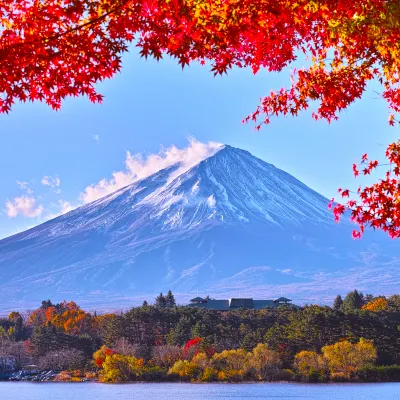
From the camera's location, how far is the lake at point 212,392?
2032 inches

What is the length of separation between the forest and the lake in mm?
1744

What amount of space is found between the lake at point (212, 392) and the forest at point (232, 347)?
5.72 feet

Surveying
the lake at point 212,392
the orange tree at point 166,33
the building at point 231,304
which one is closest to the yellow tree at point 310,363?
the lake at point 212,392

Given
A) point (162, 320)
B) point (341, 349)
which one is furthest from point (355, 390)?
point (162, 320)

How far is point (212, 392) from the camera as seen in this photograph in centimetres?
5566

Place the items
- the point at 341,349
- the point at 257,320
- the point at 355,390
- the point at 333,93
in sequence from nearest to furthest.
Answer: the point at 333,93 < the point at 355,390 < the point at 341,349 < the point at 257,320

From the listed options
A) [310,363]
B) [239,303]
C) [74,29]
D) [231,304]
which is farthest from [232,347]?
[74,29]

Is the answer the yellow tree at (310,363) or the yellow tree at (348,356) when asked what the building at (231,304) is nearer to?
the yellow tree at (310,363)

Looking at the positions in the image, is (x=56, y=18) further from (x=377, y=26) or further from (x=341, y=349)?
(x=341, y=349)

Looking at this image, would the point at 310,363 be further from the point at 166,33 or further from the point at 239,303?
the point at 166,33

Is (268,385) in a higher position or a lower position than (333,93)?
lower

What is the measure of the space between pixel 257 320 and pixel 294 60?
2421 inches

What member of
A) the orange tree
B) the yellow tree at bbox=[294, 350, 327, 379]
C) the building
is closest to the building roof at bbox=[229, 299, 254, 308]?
the building

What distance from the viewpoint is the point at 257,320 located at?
69.3 meters
